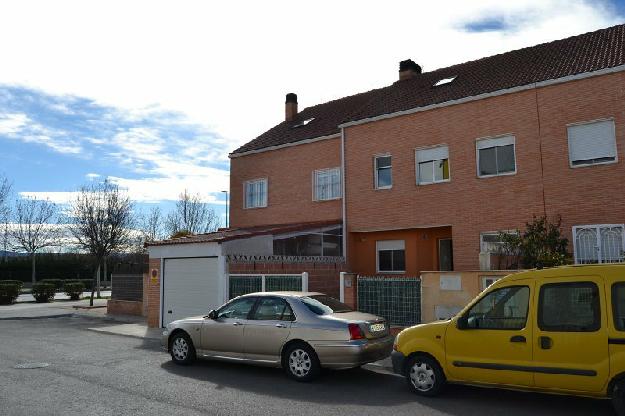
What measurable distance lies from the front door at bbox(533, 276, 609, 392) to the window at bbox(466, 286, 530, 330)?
0.72 ft

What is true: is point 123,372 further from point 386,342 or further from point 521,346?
point 521,346

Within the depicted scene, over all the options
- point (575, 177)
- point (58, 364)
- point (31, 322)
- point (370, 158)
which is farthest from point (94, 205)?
point (575, 177)

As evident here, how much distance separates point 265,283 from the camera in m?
14.2

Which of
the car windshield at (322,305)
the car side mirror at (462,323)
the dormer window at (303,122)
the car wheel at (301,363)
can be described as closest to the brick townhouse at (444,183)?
the dormer window at (303,122)

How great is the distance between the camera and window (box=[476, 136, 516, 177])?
15.4 meters

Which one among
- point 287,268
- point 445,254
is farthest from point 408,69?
point 287,268

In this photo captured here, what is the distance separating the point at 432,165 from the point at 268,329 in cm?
964

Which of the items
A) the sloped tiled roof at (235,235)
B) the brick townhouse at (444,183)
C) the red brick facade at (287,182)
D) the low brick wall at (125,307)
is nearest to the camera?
the brick townhouse at (444,183)

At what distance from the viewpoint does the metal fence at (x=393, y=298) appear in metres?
12.2

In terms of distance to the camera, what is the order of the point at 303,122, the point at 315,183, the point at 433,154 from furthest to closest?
the point at 303,122 < the point at 315,183 < the point at 433,154

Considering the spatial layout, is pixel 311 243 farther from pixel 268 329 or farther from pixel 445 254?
pixel 268 329

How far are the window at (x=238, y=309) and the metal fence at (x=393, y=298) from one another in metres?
3.79

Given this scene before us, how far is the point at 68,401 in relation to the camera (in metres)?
7.22

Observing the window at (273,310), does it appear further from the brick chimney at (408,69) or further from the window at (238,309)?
the brick chimney at (408,69)
